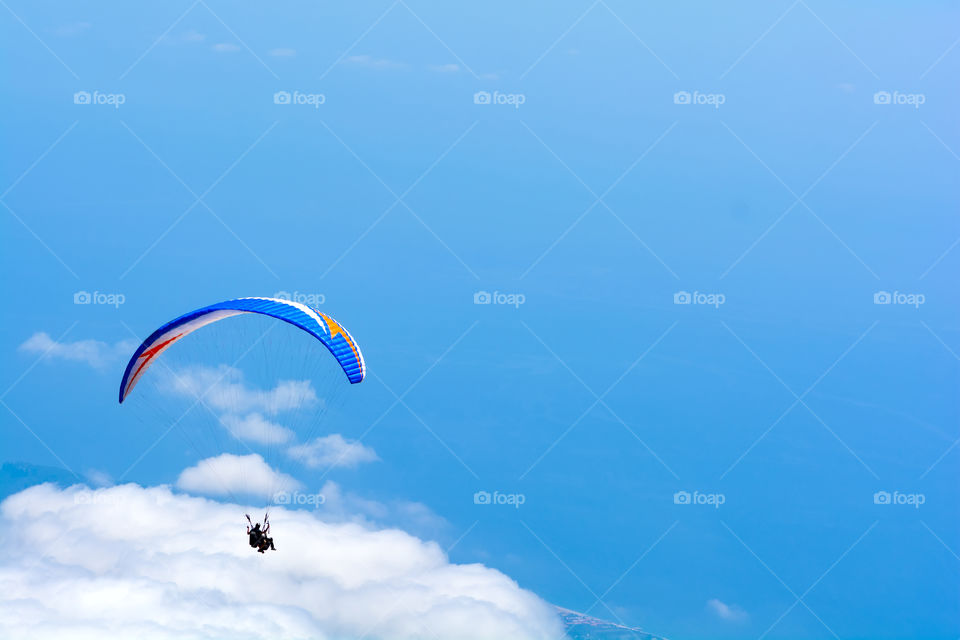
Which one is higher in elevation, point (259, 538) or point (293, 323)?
point (293, 323)

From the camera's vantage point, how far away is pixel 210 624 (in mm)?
135000

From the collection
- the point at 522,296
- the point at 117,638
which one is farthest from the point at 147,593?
the point at 522,296

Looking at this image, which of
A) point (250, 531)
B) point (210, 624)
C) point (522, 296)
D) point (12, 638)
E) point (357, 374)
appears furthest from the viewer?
point (210, 624)

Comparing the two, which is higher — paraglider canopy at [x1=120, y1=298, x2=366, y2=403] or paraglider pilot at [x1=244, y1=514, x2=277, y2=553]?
paraglider canopy at [x1=120, y1=298, x2=366, y2=403]

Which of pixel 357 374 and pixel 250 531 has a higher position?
pixel 357 374

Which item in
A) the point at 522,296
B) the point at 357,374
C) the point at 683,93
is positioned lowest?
the point at 357,374

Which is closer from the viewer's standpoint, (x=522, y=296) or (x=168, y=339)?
(x=168, y=339)

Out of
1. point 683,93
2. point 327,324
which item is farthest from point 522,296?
point 327,324

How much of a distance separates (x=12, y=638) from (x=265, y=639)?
2380 cm

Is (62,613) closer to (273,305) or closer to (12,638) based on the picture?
(12,638)

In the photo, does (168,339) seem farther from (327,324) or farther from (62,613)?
(62,613)

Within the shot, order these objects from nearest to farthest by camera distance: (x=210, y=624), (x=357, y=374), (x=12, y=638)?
(x=357, y=374) < (x=12, y=638) < (x=210, y=624)

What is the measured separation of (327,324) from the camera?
40.2 meters

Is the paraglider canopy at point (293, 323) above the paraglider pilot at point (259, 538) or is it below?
above
